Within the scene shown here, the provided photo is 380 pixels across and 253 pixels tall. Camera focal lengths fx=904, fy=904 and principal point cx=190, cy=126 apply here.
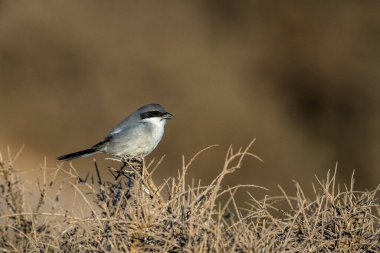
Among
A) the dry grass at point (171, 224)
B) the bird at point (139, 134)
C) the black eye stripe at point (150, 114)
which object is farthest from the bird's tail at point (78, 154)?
the dry grass at point (171, 224)

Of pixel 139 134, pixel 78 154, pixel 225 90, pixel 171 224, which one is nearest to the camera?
pixel 171 224

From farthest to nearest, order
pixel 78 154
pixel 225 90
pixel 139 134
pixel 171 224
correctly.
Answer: pixel 225 90 < pixel 78 154 < pixel 139 134 < pixel 171 224

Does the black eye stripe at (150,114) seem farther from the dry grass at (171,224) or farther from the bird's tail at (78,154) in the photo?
the dry grass at (171,224)

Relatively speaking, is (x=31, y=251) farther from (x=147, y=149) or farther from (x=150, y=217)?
(x=147, y=149)

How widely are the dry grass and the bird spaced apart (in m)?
2.57

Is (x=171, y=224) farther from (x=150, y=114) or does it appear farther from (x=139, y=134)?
(x=150, y=114)

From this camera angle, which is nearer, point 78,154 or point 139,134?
point 139,134

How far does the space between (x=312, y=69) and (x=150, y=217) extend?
10314 millimetres

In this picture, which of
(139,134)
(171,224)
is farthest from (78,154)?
(171,224)

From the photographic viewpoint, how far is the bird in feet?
18.0

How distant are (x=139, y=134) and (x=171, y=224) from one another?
2958 millimetres

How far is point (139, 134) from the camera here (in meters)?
5.53

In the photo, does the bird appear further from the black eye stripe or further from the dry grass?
the dry grass

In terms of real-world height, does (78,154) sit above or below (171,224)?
below
